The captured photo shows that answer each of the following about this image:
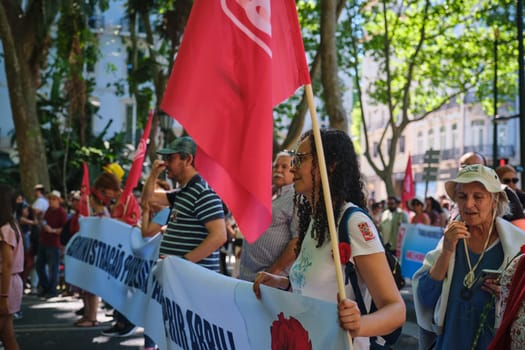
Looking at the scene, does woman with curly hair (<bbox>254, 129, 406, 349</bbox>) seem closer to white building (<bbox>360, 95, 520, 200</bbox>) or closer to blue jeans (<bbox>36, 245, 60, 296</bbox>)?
blue jeans (<bbox>36, 245, 60, 296</bbox>)

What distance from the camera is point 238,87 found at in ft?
12.0

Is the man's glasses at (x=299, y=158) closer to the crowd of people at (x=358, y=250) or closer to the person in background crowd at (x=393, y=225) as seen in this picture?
the crowd of people at (x=358, y=250)

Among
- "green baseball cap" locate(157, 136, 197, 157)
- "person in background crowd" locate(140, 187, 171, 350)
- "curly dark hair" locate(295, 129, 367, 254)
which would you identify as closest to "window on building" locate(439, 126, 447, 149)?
"person in background crowd" locate(140, 187, 171, 350)

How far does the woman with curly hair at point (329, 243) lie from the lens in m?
3.63

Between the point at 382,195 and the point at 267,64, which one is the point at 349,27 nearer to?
the point at 267,64

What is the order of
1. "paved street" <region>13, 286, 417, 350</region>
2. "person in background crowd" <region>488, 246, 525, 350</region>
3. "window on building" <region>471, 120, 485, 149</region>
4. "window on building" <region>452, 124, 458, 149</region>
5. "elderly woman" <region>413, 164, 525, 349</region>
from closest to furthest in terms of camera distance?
1. "person in background crowd" <region>488, 246, 525, 350</region>
2. "elderly woman" <region>413, 164, 525, 349</region>
3. "paved street" <region>13, 286, 417, 350</region>
4. "window on building" <region>471, 120, 485, 149</region>
5. "window on building" <region>452, 124, 458, 149</region>

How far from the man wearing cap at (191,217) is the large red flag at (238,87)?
2855mm

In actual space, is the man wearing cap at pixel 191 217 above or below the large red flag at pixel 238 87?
below

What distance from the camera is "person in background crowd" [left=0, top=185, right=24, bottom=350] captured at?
273 inches

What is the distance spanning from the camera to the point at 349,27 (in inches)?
1146

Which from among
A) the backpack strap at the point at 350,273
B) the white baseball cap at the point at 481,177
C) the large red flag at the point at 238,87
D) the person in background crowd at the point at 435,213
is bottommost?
the person in background crowd at the point at 435,213

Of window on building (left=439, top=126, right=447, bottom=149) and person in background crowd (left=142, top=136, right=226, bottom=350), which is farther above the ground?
person in background crowd (left=142, top=136, right=226, bottom=350)

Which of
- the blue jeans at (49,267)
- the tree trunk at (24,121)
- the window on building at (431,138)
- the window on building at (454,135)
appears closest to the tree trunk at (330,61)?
the blue jeans at (49,267)

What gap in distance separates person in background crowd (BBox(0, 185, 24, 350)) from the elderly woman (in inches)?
134
